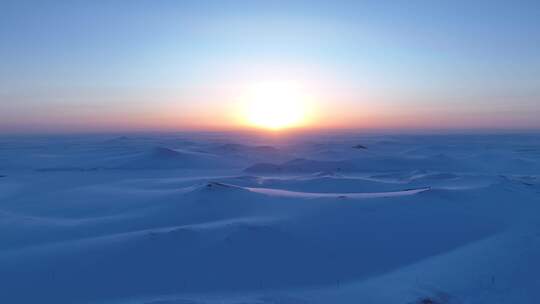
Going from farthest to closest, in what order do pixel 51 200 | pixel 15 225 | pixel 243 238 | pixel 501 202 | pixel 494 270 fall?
1. pixel 51 200
2. pixel 501 202
3. pixel 15 225
4. pixel 243 238
5. pixel 494 270

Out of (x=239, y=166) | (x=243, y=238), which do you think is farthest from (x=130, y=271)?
(x=239, y=166)

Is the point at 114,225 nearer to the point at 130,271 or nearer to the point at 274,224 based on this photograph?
the point at 130,271

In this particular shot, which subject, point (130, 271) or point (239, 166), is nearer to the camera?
point (130, 271)

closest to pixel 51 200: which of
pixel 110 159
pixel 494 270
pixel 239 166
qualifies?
pixel 494 270

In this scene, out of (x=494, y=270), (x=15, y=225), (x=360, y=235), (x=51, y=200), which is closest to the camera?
(x=494, y=270)

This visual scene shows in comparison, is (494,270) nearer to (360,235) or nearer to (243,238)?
(360,235)

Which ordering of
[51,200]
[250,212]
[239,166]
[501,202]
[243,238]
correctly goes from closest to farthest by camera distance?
1. [243,238]
2. [250,212]
3. [501,202]
4. [51,200]
5. [239,166]

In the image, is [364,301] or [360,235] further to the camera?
[360,235]

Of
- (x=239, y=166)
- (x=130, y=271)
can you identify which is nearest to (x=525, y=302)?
(x=130, y=271)

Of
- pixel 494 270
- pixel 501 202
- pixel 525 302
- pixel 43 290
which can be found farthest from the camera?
pixel 501 202
